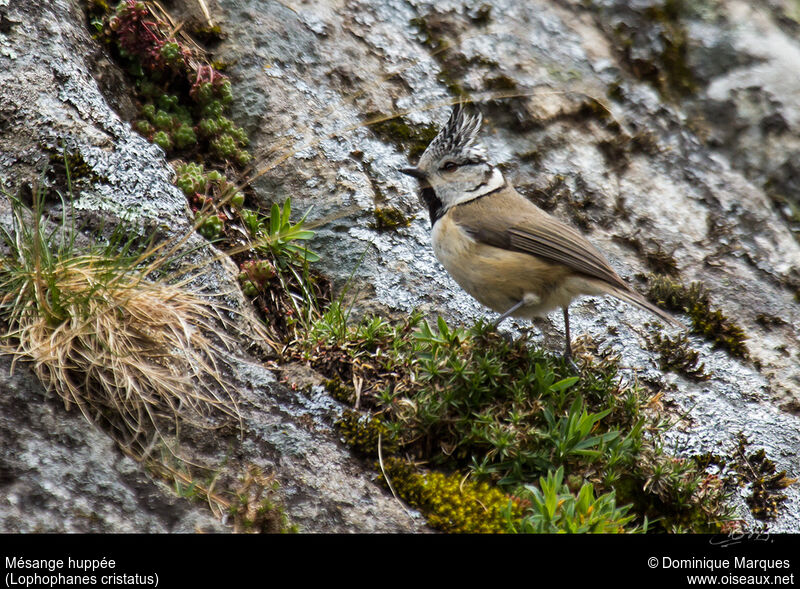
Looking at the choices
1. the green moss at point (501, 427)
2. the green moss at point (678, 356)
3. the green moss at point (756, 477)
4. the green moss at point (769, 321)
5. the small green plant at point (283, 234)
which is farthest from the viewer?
the green moss at point (769, 321)

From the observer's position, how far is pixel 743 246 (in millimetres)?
6871

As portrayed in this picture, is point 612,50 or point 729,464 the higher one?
point 612,50

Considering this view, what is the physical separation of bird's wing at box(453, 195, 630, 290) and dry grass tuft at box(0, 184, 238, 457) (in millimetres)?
1994

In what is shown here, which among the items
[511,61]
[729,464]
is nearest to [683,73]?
[511,61]

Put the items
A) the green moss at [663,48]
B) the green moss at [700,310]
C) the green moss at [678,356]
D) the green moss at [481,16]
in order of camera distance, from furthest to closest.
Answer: the green moss at [663,48] < the green moss at [481,16] < the green moss at [700,310] < the green moss at [678,356]

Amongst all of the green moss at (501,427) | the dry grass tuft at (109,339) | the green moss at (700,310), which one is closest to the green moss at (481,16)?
the green moss at (700,310)

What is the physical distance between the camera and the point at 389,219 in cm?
613

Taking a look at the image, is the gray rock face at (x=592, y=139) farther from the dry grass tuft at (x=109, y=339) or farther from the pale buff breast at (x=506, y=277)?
the dry grass tuft at (x=109, y=339)

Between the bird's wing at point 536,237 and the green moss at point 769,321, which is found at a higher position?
the bird's wing at point 536,237

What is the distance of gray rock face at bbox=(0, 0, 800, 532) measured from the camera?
4.30 m

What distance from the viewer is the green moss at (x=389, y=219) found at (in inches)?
240

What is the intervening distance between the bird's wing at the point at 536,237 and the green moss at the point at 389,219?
0.78 m
